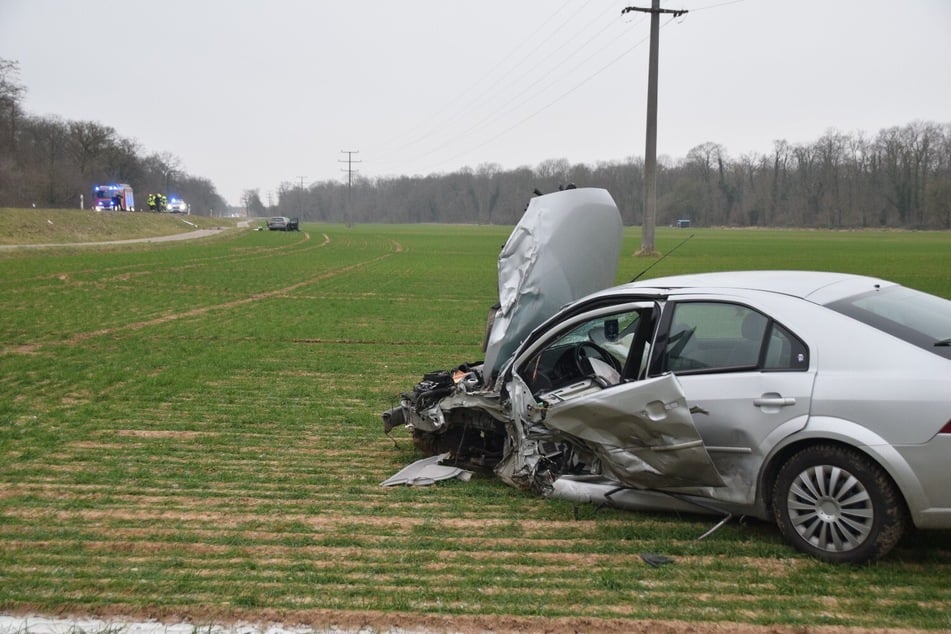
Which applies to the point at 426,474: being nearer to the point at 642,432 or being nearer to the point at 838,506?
the point at 642,432

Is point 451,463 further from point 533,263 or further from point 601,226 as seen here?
point 601,226

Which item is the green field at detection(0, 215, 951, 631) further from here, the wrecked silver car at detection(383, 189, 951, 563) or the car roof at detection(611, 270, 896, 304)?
the car roof at detection(611, 270, 896, 304)

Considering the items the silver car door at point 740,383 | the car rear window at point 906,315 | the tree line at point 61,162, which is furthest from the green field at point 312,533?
the tree line at point 61,162

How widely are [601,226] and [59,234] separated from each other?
172 feet

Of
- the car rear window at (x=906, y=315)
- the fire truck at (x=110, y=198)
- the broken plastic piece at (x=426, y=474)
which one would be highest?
the fire truck at (x=110, y=198)

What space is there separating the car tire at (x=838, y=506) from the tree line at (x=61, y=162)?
7865 centimetres

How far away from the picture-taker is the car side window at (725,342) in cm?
470

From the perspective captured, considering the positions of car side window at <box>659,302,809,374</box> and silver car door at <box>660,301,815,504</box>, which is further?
car side window at <box>659,302,809,374</box>

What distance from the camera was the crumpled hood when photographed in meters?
6.38

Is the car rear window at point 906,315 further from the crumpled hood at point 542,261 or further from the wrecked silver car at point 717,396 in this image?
the crumpled hood at point 542,261

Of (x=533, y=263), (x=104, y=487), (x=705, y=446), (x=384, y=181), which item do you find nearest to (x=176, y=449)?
(x=104, y=487)

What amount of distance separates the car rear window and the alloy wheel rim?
0.88m

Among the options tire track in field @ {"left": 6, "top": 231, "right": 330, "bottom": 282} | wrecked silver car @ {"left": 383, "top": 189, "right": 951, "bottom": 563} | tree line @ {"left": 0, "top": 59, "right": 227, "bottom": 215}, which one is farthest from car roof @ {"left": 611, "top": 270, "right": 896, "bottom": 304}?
tree line @ {"left": 0, "top": 59, "right": 227, "bottom": 215}

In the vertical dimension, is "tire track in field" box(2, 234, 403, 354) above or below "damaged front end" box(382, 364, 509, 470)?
below
